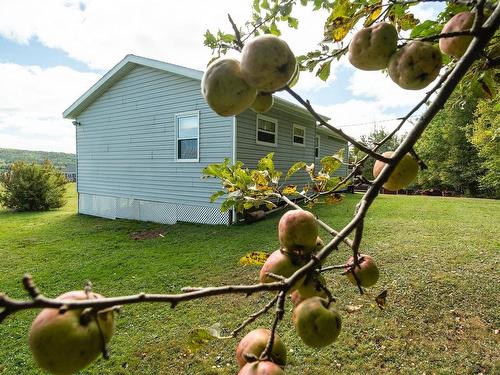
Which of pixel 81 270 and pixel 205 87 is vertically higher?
pixel 205 87

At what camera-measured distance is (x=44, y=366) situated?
2.04 ft

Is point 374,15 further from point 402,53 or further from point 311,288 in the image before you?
point 311,288

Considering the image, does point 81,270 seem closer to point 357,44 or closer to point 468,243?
point 357,44

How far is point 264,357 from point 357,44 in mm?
916

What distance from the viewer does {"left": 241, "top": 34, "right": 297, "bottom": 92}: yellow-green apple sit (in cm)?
77

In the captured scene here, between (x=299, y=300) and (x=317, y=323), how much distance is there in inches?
5.4

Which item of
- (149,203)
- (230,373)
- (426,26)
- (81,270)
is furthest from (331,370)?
(149,203)

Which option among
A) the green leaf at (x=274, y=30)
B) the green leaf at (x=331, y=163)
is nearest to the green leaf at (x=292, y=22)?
the green leaf at (x=274, y=30)

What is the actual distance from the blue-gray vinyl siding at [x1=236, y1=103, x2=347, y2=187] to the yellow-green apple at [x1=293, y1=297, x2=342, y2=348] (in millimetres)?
10001

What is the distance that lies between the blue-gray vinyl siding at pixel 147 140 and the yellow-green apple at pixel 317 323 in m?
9.94

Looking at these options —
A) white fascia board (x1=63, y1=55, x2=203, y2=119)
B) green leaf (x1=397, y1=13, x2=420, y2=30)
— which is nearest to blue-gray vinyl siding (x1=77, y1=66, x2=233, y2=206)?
white fascia board (x1=63, y1=55, x2=203, y2=119)

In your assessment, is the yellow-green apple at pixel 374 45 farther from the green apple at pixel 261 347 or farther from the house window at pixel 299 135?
the house window at pixel 299 135

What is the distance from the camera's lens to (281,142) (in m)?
13.7

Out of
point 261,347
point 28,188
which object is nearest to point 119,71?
point 28,188
